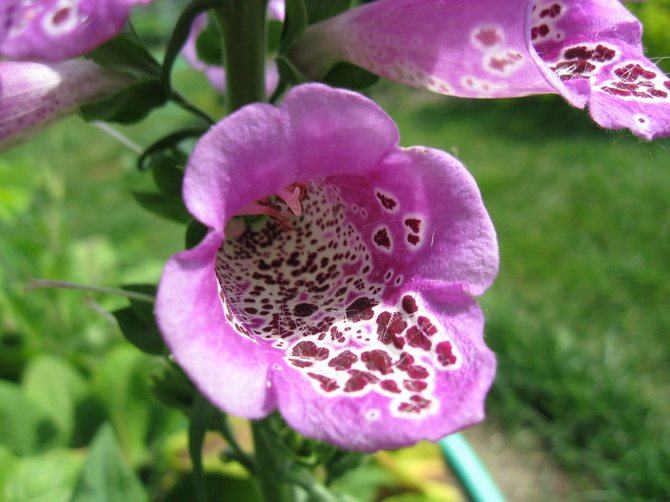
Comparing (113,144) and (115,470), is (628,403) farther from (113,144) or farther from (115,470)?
(113,144)

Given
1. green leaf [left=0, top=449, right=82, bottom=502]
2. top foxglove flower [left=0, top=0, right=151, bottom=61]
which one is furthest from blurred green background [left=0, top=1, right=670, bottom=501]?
top foxglove flower [left=0, top=0, right=151, bottom=61]

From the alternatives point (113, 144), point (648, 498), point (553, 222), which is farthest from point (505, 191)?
point (113, 144)

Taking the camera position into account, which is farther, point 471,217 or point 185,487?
point 185,487

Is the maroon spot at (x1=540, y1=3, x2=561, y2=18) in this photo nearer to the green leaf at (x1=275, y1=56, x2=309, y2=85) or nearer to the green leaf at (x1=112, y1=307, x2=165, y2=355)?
the green leaf at (x1=275, y1=56, x2=309, y2=85)

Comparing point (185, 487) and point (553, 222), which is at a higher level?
point (185, 487)

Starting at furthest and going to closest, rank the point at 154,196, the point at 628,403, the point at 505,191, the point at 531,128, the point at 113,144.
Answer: the point at 113,144, the point at 531,128, the point at 505,191, the point at 628,403, the point at 154,196

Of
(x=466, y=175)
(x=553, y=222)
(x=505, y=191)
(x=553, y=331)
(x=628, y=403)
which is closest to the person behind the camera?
(x=466, y=175)
